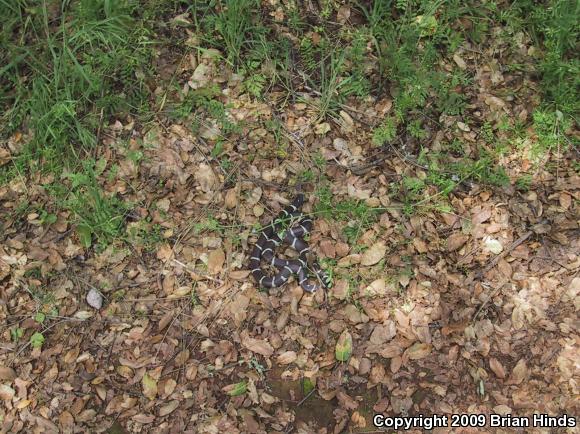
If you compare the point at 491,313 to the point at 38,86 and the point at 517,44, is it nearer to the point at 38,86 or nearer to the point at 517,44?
the point at 517,44

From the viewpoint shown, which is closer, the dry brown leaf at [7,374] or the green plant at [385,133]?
the dry brown leaf at [7,374]

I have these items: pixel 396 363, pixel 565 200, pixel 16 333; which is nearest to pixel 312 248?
pixel 396 363

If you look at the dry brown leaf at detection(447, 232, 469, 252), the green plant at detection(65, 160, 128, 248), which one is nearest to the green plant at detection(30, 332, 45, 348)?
the green plant at detection(65, 160, 128, 248)

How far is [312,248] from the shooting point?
14.1 ft

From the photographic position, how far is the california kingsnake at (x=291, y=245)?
162 inches

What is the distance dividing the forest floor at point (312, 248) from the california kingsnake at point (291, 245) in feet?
0.33

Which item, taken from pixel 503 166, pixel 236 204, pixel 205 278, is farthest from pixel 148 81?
pixel 503 166

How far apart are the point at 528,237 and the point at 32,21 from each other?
4.88 metres

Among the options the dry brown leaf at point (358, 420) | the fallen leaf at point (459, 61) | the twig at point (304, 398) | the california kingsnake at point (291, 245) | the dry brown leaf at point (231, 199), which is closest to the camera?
the dry brown leaf at point (358, 420)

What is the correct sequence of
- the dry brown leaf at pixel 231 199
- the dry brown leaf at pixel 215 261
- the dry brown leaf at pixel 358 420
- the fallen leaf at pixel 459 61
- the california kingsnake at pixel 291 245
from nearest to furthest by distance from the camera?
1. the dry brown leaf at pixel 358 420
2. the california kingsnake at pixel 291 245
3. the dry brown leaf at pixel 215 261
4. the dry brown leaf at pixel 231 199
5. the fallen leaf at pixel 459 61

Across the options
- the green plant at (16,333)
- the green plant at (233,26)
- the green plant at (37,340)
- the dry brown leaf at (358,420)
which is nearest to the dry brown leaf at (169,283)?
the green plant at (37,340)

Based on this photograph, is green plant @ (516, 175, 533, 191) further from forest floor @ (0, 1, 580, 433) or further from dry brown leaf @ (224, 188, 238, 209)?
dry brown leaf @ (224, 188, 238, 209)

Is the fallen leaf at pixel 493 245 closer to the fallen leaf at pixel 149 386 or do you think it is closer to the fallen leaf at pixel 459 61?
the fallen leaf at pixel 459 61

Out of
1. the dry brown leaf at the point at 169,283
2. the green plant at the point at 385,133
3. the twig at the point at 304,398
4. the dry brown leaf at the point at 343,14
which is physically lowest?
the twig at the point at 304,398
